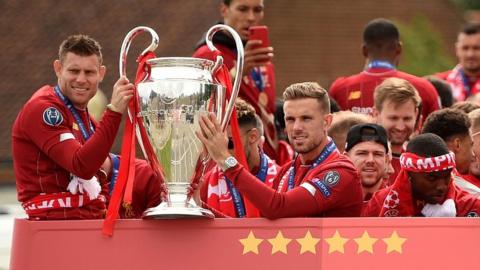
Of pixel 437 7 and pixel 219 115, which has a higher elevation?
pixel 437 7

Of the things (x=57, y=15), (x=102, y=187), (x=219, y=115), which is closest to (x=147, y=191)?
(x=102, y=187)

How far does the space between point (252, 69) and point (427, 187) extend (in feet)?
10.2

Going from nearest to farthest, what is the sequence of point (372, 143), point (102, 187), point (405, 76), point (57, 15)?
point (102, 187) < point (372, 143) < point (405, 76) < point (57, 15)

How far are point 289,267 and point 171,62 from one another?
1260 mm

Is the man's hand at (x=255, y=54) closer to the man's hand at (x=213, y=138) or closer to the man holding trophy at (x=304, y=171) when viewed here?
the man holding trophy at (x=304, y=171)

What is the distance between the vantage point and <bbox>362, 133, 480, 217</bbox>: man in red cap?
7.95 meters

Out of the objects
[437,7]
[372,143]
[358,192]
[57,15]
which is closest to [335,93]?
[372,143]

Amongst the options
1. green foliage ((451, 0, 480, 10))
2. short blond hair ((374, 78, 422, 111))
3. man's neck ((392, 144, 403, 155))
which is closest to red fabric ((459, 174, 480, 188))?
man's neck ((392, 144, 403, 155))

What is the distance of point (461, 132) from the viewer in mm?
9039

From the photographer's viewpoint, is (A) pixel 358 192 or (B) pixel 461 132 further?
(B) pixel 461 132

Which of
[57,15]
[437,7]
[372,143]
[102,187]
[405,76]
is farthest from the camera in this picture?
[437,7]

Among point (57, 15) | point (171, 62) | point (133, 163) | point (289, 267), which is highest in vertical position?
point (57, 15)

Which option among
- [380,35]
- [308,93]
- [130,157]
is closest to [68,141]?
[130,157]

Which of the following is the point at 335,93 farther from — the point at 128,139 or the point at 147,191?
the point at 128,139
